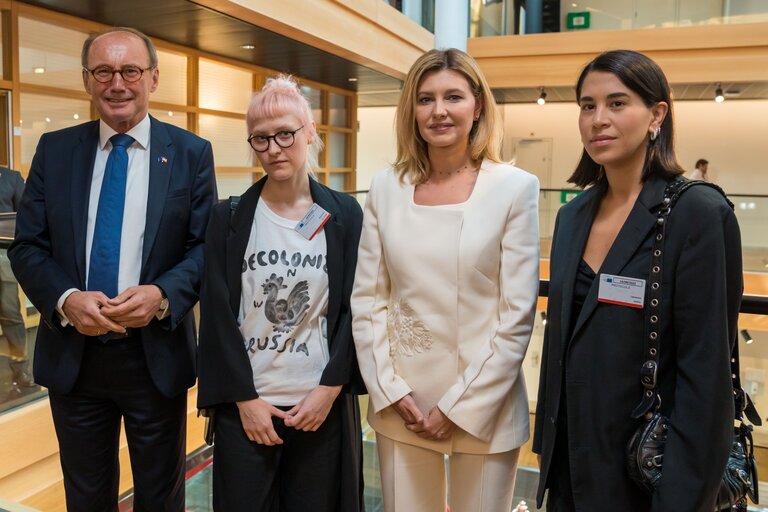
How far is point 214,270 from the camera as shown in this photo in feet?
5.91

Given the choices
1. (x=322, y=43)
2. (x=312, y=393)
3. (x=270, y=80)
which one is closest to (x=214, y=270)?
(x=312, y=393)

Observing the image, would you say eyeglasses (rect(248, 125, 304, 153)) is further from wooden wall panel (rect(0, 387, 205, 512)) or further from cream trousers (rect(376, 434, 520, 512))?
wooden wall panel (rect(0, 387, 205, 512))

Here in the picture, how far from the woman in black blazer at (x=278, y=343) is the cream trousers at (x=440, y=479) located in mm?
143

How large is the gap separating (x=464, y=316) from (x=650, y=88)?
688 millimetres

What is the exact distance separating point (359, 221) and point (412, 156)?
9.6 inches

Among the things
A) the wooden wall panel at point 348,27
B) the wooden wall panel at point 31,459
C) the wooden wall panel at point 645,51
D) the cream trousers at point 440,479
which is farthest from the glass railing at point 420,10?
the cream trousers at point 440,479

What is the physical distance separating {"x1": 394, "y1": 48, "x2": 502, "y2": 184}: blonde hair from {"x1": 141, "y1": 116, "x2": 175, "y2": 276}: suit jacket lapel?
27.3 inches

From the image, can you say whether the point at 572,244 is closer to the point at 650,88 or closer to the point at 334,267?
the point at 650,88

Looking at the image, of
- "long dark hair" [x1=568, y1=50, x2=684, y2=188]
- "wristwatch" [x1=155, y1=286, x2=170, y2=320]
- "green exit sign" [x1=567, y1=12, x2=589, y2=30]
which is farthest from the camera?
"green exit sign" [x1=567, y1=12, x2=589, y2=30]

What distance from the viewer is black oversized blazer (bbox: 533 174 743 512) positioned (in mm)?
1264

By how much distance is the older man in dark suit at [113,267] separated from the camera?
1.89 meters

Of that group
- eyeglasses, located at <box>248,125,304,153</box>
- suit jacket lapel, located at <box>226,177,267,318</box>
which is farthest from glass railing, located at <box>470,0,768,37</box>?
suit jacket lapel, located at <box>226,177,267,318</box>

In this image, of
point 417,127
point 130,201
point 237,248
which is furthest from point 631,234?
point 130,201

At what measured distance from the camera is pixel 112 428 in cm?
198
